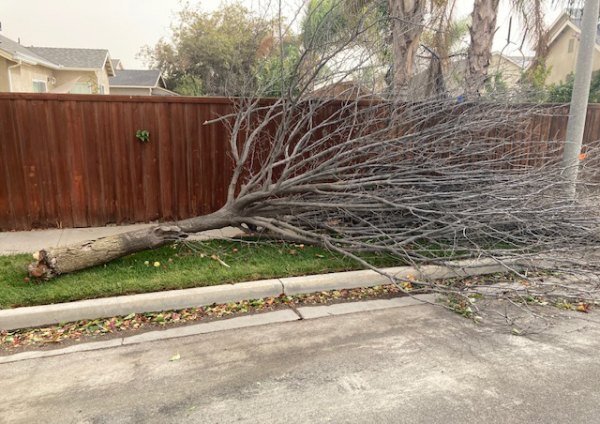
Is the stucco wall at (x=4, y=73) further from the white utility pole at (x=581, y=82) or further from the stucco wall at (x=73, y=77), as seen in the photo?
the white utility pole at (x=581, y=82)

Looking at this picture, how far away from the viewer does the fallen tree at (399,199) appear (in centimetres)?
520

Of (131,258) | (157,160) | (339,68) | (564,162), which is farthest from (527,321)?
(157,160)

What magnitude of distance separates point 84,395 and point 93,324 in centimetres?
122

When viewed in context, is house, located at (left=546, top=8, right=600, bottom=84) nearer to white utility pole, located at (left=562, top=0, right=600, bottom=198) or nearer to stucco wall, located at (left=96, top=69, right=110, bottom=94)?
white utility pole, located at (left=562, top=0, right=600, bottom=198)

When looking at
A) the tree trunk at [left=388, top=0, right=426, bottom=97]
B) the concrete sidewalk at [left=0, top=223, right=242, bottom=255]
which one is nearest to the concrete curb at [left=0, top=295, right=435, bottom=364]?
the concrete sidewalk at [left=0, top=223, right=242, bottom=255]

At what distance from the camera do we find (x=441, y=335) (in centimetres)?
411

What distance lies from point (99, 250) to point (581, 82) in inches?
297

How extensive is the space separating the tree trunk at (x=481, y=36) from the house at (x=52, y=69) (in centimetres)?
1471

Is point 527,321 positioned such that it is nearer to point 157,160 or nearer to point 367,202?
point 367,202

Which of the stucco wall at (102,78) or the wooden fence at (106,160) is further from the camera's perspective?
the stucco wall at (102,78)

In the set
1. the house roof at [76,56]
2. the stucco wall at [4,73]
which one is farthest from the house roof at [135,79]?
the stucco wall at [4,73]

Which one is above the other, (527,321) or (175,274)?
(175,274)

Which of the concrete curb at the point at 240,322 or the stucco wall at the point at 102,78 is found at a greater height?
the stucco wall at the point at 102,78

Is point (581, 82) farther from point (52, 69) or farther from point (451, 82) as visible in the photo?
point (52, 69)
